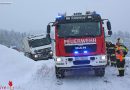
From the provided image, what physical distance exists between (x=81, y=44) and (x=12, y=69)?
12.3ft

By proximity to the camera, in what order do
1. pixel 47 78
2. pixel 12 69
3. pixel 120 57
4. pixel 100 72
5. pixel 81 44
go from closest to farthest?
pixel 81 44, pixel 120 57, pixel 100 72, pixel 47 78, pixel 12 69

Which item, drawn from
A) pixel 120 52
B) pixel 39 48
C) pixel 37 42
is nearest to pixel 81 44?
pixel 120 52

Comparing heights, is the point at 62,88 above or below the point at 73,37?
below

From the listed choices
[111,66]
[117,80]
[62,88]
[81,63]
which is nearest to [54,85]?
[62,88]

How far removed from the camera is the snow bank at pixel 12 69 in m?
16.5

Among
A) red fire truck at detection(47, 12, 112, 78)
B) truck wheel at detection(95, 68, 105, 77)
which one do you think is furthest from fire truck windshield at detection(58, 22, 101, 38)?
truck wheel at detection(95, 68, 105, 77)

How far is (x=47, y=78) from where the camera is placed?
17.3 metres

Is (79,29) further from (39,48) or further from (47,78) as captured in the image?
(39,48)

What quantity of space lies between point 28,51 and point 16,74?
17617mm

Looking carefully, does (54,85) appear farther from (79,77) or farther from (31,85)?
(79,77)

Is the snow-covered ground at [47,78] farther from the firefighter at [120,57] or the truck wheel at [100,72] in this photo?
the firefighter at [120,57]

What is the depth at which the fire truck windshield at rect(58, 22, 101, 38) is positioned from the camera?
651 inches

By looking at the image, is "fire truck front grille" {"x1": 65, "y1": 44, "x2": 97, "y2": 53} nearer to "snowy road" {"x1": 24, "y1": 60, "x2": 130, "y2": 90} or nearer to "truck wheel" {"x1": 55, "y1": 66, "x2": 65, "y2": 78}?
"truck wheel" {"x1": 55, "y1": 66, "x2": 65, "y2": 78}

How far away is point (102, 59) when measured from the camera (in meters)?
16.3
